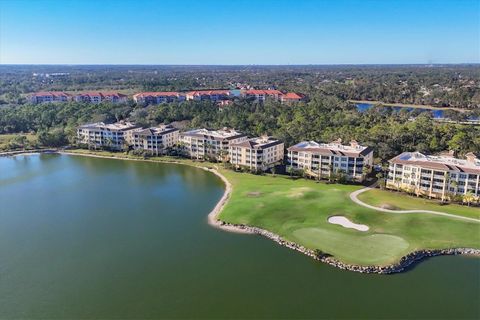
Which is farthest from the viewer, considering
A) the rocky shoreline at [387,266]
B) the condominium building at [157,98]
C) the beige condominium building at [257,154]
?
the condominium building at [157,98]

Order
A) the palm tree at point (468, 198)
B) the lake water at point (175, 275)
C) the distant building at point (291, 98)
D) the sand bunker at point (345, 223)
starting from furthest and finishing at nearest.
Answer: the distant building at point (291, 98) → the palm tree at point (468, 198) → the sand bunker at point (345, 223) → the lake water at point (175, 275)

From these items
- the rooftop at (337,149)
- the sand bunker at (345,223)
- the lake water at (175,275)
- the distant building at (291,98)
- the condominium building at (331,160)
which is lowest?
the lake water at (175,275)

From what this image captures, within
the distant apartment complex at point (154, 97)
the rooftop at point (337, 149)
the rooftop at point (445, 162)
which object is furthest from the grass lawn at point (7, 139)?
the rooftop at point (445, 162)

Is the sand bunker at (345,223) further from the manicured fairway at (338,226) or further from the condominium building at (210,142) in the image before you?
the condominium building at (210,142)

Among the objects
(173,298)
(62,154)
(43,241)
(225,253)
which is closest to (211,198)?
(225,253)

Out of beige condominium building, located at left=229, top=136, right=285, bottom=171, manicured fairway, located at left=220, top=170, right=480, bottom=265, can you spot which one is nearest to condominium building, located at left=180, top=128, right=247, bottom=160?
beige condominium building, located at left=229, top=136, right=285, bottom=171

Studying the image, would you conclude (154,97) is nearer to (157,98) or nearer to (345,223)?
(157,98)
